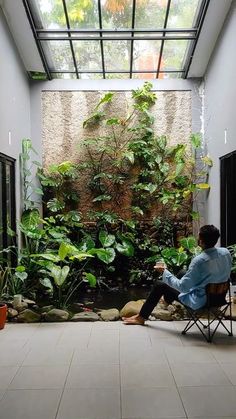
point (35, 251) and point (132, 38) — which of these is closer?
point (35, 251)

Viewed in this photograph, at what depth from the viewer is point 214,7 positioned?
18.6ft

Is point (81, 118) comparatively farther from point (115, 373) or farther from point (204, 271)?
point (115, 373)

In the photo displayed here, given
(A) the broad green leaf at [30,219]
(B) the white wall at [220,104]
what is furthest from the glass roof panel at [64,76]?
(A) the broad green leaf at [30,219]

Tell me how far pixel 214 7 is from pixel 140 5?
1.14m

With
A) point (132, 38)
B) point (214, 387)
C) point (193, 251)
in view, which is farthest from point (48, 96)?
point (214, 387)

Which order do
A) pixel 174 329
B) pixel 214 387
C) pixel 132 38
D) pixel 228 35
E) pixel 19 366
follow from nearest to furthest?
pixel 214 387
pixel 19 366
pixel 174 329
pixel 228 35
pixel 132 38

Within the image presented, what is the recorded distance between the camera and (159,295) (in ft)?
13.0

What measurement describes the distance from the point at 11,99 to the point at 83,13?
5.94 ft

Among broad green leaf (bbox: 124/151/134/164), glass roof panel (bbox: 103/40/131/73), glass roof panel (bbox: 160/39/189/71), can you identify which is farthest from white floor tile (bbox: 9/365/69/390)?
glass roof panel (bbox: 160/39/189/71)

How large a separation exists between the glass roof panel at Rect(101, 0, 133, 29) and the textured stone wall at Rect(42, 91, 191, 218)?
1500mm

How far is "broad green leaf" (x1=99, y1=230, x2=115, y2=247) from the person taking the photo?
663 cm

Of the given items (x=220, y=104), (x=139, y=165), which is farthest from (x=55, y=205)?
(x=220, y=104)

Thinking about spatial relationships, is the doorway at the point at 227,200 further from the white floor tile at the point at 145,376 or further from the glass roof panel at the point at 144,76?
the white floor tile at the point at 145,376

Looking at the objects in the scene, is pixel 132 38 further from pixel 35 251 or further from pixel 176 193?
pixel 35 251
